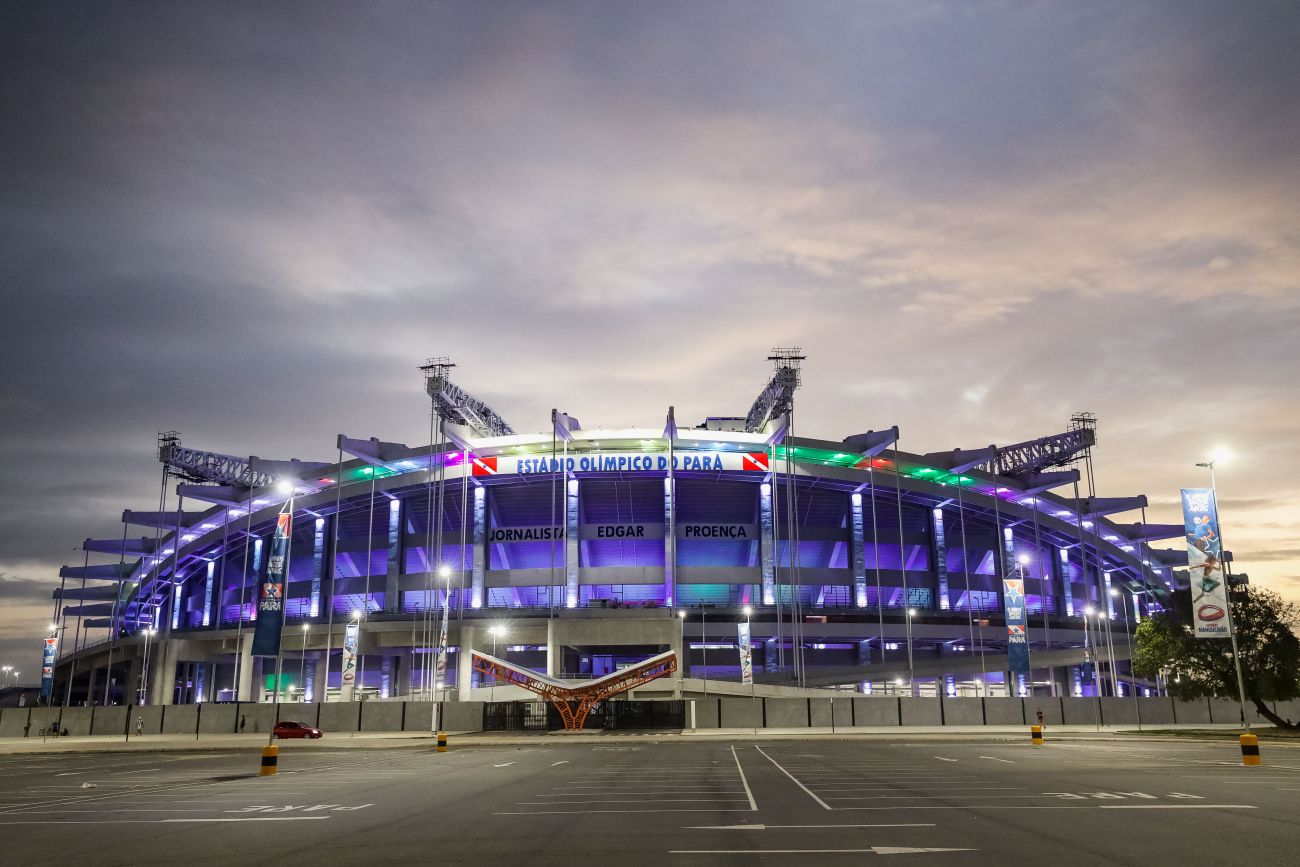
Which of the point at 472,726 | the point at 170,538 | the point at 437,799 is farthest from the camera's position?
the point at 170,538

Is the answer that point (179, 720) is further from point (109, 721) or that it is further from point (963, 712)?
point (963, 712)

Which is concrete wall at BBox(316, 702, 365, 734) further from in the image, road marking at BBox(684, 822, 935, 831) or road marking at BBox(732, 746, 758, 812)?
road marking at BBox(684, 822, 935, 831)

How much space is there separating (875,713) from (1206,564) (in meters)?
31.2

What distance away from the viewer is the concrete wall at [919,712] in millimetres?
61250

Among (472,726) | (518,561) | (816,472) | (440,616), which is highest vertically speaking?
(816,472)

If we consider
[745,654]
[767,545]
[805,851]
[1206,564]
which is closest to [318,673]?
[767,545]

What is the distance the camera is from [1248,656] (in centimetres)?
4691

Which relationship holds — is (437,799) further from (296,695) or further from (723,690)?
(296,695)

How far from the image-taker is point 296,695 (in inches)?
3915

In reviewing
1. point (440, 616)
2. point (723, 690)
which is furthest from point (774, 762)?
point (440, 616)

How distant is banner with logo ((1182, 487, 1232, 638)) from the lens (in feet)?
107

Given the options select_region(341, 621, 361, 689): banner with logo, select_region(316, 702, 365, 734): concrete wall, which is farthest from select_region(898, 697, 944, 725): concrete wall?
select_region(341, 621, 361, 689): banner with logo

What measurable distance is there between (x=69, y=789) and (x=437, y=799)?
12348mm

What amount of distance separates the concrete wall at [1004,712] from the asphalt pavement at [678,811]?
86.2 feet
